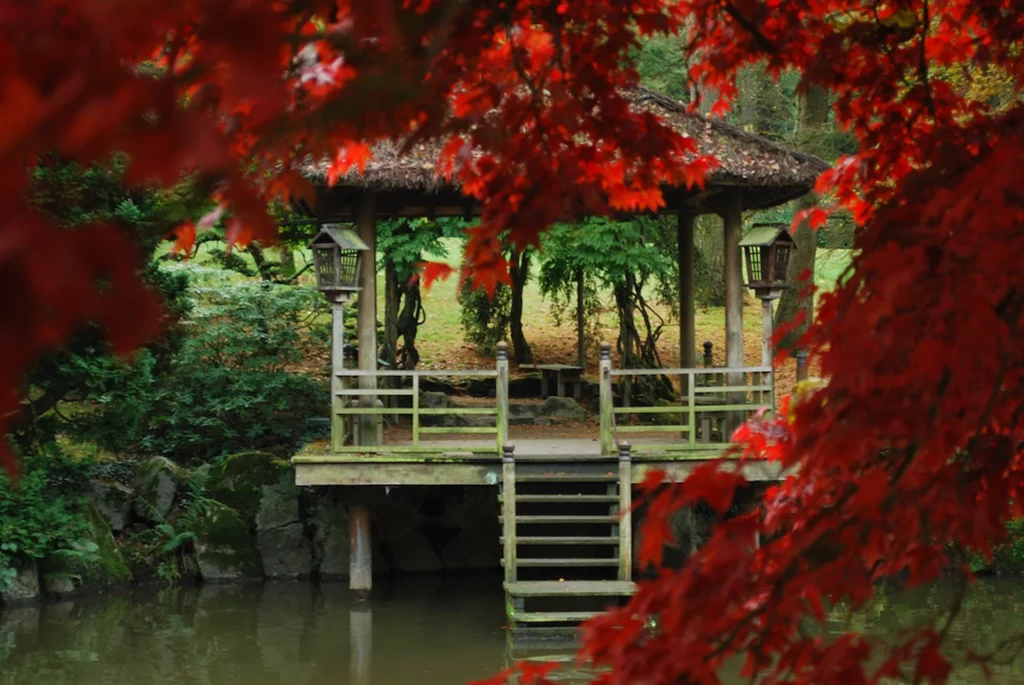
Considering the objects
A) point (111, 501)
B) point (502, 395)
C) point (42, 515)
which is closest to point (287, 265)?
point (111, 501)

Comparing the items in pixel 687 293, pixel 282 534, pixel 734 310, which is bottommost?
pixel 282 534

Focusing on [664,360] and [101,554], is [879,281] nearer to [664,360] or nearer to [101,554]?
[101,554]

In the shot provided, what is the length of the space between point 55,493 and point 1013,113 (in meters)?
10.4

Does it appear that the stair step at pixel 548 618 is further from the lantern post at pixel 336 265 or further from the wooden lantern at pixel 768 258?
the wooden lantern at pixel 768 258

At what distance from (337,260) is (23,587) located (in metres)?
4.34

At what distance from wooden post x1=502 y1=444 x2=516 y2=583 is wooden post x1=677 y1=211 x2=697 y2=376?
3632 mm

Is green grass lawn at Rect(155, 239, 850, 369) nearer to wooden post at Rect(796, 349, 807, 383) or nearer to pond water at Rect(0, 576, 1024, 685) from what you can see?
wooden post at Rect(796, 349, 807, 383)

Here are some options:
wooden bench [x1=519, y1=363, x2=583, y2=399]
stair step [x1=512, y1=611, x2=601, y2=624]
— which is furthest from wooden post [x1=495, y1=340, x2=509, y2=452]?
wooden bench [x1=519, y1=363, x2=583, y2=399]

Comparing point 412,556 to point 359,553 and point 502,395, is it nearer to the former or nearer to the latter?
point 359,553

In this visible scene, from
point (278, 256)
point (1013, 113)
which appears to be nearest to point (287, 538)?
point (278, 256)

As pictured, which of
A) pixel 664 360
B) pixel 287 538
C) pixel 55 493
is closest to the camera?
pixel 55 493

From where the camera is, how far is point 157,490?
1245 centimetres

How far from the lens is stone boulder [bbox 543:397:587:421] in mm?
14594

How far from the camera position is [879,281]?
258cm
